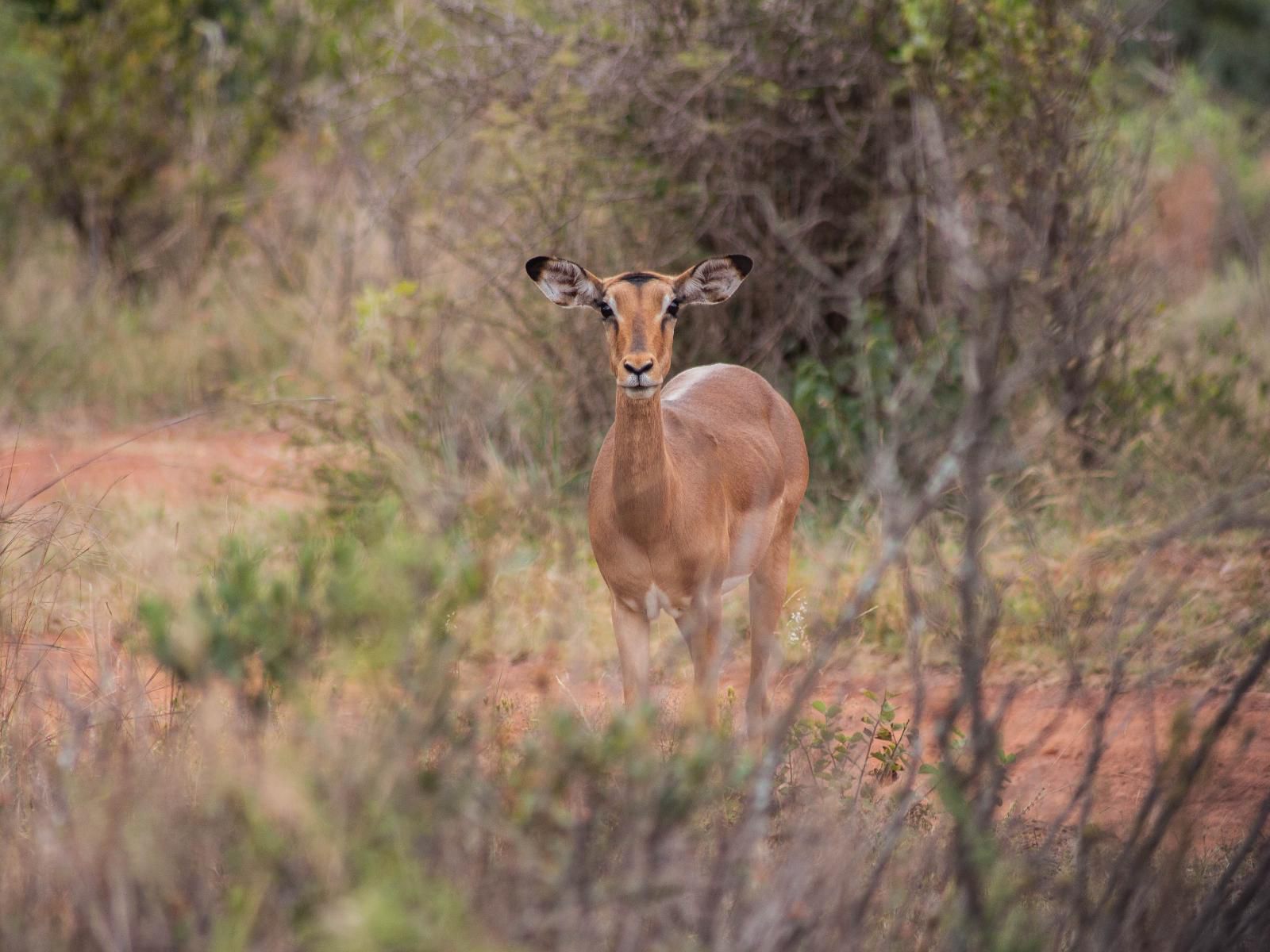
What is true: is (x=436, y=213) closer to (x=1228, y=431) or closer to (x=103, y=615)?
(x=103, y=615)

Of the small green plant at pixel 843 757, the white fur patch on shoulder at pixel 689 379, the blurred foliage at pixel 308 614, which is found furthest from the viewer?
the white fur patch on shoulder at pixel 689 379

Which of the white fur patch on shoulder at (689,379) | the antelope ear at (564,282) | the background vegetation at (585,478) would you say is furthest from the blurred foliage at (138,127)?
the antelope ear at (564,282)

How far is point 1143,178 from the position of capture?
7457 mm

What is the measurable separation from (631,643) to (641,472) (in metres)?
0.62

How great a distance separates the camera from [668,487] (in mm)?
4855

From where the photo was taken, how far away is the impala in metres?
4.73

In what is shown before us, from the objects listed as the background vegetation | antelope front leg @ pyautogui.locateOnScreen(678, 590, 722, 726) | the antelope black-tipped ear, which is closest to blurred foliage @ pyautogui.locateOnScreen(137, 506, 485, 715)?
the background vegetation

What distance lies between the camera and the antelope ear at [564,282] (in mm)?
4984

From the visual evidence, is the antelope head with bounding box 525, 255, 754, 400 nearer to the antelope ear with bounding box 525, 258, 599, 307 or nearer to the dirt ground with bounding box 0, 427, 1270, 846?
the antelope ear with bounding box 525, 258, 599, 307

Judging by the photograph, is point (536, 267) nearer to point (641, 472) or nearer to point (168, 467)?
point (641, 472)

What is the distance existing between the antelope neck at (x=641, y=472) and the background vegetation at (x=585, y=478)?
0.63 metres

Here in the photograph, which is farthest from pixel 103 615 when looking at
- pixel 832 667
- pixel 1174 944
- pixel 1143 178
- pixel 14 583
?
pixel 1143 178

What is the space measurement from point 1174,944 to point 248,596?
6.27 feet

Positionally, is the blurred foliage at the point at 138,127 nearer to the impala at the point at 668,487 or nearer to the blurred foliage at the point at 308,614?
the impala at the point at 668,487
